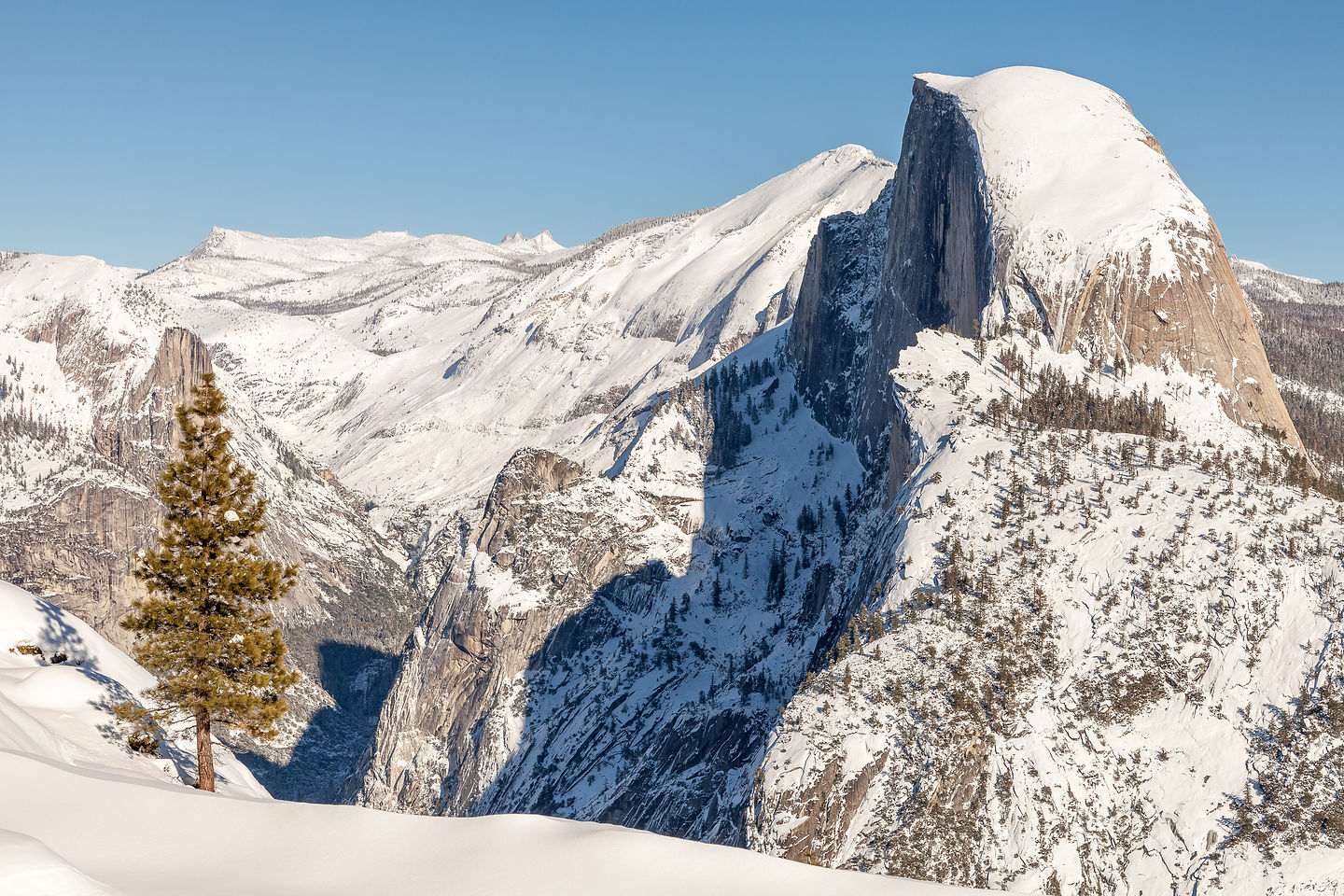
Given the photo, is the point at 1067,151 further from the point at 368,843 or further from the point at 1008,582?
the point at 368,843

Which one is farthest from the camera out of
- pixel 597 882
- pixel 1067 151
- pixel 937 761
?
pixel 1067 151

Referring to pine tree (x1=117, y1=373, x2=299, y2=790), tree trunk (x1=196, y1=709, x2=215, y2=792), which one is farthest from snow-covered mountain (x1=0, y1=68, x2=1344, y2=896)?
tree trunk (x1=196, y1=709, x2=215, y2=792)

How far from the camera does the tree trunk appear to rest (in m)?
45.0

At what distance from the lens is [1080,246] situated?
518 feet

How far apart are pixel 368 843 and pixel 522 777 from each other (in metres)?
150

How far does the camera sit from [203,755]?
4566cm

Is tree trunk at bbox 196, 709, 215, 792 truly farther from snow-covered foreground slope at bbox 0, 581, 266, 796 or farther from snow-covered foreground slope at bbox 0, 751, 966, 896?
snow-covered foreground slope at bbox 0, 751, 966, 896

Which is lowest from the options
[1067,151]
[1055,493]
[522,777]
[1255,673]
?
[522,777]

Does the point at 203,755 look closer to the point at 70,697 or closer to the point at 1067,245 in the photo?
the point at 70,697

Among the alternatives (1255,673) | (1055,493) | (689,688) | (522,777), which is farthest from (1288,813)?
(522,777)

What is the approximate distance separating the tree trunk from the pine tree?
0.18 ft

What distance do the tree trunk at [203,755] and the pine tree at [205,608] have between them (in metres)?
0.06

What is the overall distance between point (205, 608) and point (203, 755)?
5203 millimetres

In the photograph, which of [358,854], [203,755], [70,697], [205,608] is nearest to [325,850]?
[358,854]
